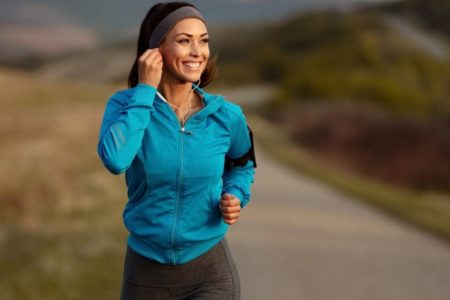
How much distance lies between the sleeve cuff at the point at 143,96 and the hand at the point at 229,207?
42 cm

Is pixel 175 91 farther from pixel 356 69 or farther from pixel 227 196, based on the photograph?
pixel 356 69

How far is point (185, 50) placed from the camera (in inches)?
110

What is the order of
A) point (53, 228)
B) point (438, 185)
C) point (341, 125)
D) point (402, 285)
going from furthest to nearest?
point (341, 125) → point (438, 185) → point (53, 228) → point (402, 285)

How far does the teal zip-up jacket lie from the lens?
2717 mm

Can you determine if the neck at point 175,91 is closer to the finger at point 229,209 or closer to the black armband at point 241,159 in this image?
the black armband at point 241,159

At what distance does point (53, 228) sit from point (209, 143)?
274 inches

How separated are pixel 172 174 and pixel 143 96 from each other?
29 centimetres

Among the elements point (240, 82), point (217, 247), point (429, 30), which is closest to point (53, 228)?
point (217, 247)

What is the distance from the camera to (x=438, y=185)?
2098 centimetres

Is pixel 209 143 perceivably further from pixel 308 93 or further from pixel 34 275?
pixel 308 93

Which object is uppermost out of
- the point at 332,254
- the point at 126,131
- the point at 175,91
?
the point at 175,91

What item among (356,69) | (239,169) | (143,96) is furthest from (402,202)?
(356,69)

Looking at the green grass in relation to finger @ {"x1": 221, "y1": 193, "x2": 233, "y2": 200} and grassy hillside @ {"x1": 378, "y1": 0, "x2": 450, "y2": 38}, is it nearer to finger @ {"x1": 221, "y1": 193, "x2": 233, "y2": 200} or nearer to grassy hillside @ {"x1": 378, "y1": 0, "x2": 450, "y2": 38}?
finger @ {"x1": 221, "y1": 193, "x2": 233, "y2": 200}

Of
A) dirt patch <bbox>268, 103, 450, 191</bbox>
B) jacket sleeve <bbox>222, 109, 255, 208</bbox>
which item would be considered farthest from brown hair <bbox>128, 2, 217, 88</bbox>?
dirt patch <bbox>268, 103, 450, 191</bbox>
